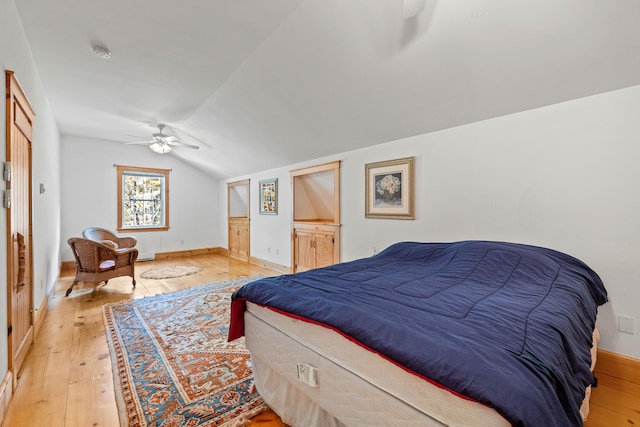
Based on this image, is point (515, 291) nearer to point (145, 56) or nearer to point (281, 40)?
point (281, 40)

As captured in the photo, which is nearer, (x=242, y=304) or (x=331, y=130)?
(x=242, y=304)

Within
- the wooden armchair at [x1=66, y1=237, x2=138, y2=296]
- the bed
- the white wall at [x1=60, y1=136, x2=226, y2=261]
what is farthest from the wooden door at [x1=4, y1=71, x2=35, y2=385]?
the white wall at [x1=60, y1=136, x2=226, y2=261]

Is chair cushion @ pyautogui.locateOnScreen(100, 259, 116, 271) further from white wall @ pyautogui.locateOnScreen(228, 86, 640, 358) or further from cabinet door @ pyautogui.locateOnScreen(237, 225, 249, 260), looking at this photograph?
white wall @ pyautogui.locateOnScreen(228, 86, 640, 358)

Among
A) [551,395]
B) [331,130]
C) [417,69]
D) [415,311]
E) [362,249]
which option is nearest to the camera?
[551,395]

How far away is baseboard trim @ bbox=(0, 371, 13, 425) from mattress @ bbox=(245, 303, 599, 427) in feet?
4.56

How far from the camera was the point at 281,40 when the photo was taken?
8.26ft

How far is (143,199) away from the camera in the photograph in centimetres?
665

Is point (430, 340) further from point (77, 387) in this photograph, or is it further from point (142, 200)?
point (142, 200)

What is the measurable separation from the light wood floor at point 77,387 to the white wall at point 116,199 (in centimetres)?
309

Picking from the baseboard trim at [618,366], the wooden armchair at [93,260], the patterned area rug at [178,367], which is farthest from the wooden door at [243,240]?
the baseboard trim at [618,366]

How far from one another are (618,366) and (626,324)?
12.7 inches

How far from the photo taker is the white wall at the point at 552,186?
2037 millimetres

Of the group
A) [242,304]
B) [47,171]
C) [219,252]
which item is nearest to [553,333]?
[242,304]

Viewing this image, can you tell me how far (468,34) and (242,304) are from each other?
2.49 meters
